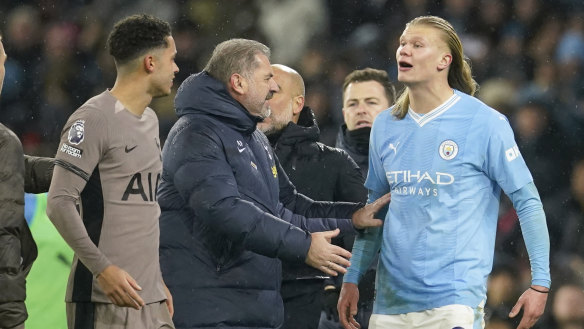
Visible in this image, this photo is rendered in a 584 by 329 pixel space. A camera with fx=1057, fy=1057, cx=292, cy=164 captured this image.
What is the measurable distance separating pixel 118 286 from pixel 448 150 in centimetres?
139

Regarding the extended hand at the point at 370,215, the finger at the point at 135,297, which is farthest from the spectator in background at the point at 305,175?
the finger at the point at 135,297

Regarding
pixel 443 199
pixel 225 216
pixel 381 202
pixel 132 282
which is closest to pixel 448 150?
pixel 443 199

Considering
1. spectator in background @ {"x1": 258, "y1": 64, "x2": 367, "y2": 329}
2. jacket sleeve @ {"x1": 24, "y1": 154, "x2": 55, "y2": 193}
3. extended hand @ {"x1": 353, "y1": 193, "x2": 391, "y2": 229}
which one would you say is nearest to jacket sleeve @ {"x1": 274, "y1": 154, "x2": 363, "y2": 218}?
extended hand @ {"x1": 353, "y1": 193, "x2": 391, "y2": 229}

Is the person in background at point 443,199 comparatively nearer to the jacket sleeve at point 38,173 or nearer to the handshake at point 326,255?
the handshake at point 326,255

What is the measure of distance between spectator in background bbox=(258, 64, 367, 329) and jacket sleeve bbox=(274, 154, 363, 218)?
0.58 meters

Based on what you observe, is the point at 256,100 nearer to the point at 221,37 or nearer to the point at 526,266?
the point at 526,266

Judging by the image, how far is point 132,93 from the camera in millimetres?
3926

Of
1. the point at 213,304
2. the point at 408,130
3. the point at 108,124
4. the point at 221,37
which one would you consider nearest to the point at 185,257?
the point at 213,304

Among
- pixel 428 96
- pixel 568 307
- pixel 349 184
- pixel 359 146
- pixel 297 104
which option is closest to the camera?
pixel 428 96

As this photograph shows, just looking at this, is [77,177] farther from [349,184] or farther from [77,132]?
[349,184]

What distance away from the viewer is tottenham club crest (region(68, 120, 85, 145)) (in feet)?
12.0

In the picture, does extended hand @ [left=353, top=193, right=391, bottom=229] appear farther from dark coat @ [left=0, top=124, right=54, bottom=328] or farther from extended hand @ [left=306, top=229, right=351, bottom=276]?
dark coat @ [left=0, top=124, right=54, bottom=328]

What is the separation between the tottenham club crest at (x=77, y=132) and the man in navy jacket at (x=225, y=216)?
476 mm

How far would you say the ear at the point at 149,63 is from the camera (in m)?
3.97
